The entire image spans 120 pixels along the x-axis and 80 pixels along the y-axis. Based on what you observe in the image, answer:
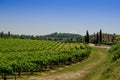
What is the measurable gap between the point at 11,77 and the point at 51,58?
13.7 m

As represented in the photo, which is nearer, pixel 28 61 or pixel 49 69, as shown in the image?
pixel 28 61

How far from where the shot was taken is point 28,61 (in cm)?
4594

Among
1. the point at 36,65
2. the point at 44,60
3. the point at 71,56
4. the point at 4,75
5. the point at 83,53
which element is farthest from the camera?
the point at 83,53

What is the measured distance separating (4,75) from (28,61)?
717cm

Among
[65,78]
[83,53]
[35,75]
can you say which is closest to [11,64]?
[35,75]

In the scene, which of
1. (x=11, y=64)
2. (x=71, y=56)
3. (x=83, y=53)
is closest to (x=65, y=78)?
(x=11, y=64)

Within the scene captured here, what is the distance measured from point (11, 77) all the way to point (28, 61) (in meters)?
5.96

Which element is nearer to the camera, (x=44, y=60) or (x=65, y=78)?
(x=65, y=78)

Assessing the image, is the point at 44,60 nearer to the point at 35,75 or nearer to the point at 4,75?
the point at 35,75

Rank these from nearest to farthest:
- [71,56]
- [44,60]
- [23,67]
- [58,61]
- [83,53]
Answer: [23,67] < [44,60] < [58,61] < [71,56] < [83,53]

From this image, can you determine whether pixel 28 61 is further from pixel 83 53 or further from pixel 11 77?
pixel 83 53

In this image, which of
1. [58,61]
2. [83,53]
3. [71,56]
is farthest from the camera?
[83,53]

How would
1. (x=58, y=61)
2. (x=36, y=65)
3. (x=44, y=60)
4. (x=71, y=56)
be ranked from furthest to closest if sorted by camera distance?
(x=71, y=56), (x=58, y=61), (x=44, y=60), (x=36, y=65)

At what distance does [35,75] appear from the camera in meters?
44.0
